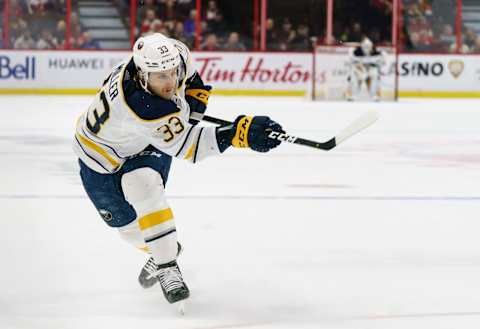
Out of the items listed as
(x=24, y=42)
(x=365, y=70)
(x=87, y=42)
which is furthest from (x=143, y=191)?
(x=87, y=42)

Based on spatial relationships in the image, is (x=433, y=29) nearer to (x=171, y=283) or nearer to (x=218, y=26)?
(x=218, y=26)

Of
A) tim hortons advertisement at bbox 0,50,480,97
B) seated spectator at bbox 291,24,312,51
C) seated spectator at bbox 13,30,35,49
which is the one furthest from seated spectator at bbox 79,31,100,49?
seated spectator at bbox 291,24,312,51

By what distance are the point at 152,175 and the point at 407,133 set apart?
6183mm

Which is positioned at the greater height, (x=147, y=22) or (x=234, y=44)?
(x=147, y=22)

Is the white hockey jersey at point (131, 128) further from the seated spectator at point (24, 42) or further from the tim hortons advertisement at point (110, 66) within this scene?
the seated spectator at point (24, 42)

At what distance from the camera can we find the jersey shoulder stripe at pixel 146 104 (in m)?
2.93

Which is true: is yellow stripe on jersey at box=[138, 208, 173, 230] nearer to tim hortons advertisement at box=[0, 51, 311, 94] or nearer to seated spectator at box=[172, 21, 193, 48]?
tim hortons advertisement at box=[0, 51, 311, 94]

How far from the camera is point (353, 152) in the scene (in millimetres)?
7613

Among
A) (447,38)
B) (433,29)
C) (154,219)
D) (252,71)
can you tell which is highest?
(154,219)

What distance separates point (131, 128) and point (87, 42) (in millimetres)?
11820

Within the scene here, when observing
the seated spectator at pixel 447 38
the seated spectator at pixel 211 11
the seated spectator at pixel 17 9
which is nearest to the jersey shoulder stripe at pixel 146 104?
the seated spectator at pixel 17 9

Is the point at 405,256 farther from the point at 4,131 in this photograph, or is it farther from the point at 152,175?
the point at 4,131

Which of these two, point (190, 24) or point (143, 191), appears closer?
point (143, 191)

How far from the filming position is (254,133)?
308 cm
